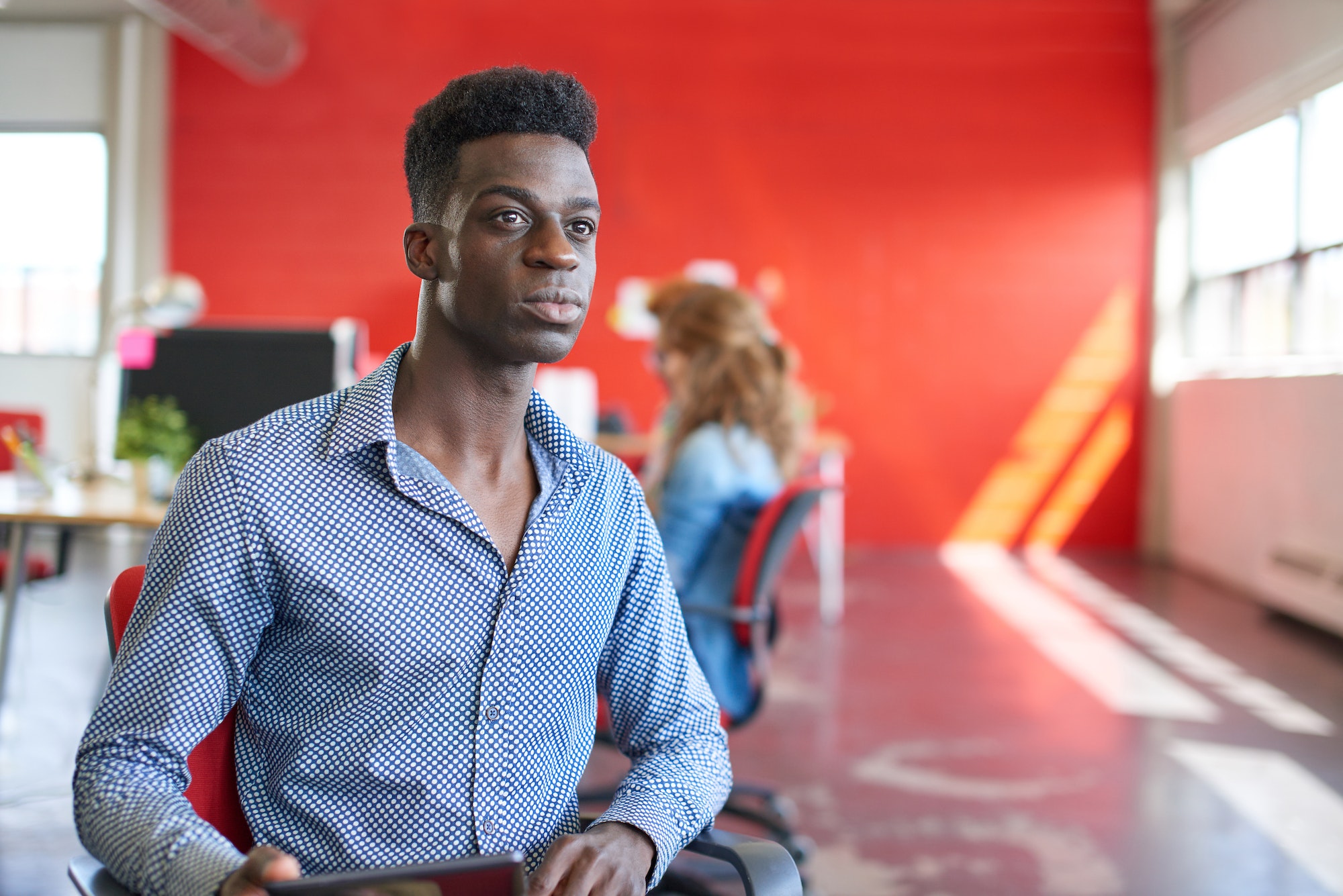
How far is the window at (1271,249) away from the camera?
17.6 feet

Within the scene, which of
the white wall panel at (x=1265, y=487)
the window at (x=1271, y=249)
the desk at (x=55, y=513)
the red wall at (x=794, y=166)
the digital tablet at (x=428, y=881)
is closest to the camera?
the digital tablet at (x=428, y=881)

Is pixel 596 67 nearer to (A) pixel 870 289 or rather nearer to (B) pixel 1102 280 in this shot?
(A) pixel 870 289

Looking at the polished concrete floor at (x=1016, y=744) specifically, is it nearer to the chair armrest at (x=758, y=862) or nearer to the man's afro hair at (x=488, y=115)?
the chair armrest at (x=758, y=862)

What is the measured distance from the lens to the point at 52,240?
24.6 ft

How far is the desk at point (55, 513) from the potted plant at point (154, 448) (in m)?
0.05

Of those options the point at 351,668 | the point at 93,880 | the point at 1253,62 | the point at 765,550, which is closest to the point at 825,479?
the point at 765,550

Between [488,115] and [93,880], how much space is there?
691 millimetres

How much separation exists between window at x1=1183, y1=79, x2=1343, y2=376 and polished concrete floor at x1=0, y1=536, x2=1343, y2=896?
4.59ft

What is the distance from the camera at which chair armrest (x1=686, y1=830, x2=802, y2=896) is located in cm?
98

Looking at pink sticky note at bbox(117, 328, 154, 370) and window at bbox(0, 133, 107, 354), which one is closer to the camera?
pink sticky note at bbox(117, 328, 154, 370)

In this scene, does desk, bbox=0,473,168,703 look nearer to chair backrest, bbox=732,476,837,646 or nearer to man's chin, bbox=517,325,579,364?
chair backrest, bbox=732,476,837,646

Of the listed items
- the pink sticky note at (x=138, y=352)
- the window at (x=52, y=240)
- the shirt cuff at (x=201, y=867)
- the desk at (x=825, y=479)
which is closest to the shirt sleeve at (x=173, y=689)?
the shirt cuff at (x=201, y=867)

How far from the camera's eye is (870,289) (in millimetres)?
7375

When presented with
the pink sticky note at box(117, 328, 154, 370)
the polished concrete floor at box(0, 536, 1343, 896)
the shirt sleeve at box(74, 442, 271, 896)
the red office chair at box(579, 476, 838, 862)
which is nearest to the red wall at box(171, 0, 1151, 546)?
the polished concrete floor at box(0, 536, 1343, 896)
